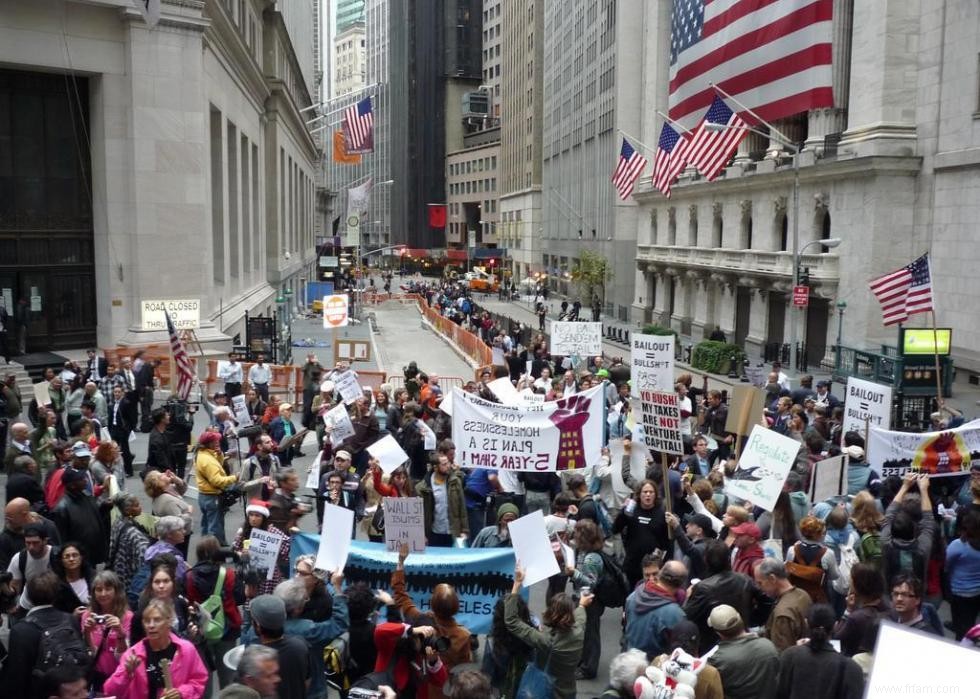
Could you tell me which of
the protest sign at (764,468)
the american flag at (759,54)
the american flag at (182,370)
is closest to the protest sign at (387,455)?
the protest sign at (764,468)

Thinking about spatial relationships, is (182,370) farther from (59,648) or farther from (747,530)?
(747,530)

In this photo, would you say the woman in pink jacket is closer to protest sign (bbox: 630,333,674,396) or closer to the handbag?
the handbag

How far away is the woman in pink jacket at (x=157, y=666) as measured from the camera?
595 cm

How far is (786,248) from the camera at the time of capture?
3953 cm

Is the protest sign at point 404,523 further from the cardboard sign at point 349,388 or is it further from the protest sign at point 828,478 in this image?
the cardboard sign at point 349,388

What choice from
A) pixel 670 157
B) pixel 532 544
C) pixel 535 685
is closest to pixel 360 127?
pixel 670 157

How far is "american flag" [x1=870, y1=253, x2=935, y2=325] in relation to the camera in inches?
800

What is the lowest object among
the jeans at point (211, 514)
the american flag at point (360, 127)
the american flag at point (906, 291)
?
the jeans at point (211, 514)

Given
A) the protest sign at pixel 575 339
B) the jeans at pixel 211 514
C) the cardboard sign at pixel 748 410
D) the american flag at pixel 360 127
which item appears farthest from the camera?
the american flag at pixel 360 127

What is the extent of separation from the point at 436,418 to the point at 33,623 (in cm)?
995

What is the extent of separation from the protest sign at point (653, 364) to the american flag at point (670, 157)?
16.8 metres

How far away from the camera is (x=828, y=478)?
10.6 metres

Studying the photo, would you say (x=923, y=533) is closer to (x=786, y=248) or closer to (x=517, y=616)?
(x=517, y=616)

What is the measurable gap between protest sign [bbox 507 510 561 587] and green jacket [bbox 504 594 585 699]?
0.74 meters
